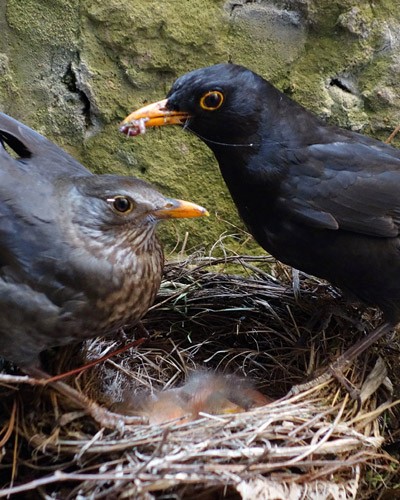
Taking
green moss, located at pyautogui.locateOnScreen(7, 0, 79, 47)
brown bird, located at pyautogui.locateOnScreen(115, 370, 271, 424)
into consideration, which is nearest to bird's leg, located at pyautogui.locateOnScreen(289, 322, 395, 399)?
brown bird, located at pyautogui.locateOnScreen(115, 370, 271, 424)

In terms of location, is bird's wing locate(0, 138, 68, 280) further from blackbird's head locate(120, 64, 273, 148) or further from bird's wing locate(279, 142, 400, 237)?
bird's wing locate(279, 142, 400, 237)

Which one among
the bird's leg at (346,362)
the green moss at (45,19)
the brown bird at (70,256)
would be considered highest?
the green moss at (45,19)

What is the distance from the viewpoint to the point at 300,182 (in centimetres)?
225

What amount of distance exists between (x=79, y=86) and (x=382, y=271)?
1.13m

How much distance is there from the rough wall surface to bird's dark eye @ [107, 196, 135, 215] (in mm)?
744

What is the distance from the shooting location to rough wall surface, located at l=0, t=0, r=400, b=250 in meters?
2.54

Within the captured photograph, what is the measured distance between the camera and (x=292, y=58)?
2.66 meters

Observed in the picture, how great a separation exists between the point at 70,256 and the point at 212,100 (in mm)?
640

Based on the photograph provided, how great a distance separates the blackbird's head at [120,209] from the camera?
6.48 feet

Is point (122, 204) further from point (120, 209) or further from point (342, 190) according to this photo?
point (342, 190)

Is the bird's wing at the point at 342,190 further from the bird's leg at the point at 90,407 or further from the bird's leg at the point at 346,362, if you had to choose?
the bird's leg at the point at 90,407

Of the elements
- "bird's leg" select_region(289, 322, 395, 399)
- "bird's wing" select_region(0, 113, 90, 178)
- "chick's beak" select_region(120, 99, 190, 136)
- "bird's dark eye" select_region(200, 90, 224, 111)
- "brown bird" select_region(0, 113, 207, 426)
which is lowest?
"bird's leg" select_region(289, 322, 395, 399)

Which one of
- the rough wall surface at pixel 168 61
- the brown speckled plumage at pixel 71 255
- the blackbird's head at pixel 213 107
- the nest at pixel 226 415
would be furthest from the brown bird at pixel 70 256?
the rough wall surface at pixel 168 61

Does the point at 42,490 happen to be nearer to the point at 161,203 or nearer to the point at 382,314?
the point at 161,203
